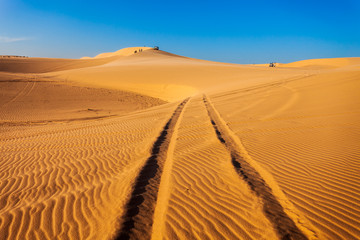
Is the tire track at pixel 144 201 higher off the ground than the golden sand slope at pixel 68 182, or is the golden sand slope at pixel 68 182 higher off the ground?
the tire track at pixel 144 201

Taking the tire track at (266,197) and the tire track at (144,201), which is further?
the tire track at (144,201)

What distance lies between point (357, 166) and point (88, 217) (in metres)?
4.96

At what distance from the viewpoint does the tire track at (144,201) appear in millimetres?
3133

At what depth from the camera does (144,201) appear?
12.5 feet

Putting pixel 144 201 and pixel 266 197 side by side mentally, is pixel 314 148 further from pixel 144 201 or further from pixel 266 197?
pixel 144 201

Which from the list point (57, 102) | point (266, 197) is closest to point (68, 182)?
point (266, 197)

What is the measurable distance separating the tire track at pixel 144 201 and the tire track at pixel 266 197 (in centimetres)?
165

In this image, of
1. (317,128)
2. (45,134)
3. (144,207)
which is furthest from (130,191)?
(45,134)

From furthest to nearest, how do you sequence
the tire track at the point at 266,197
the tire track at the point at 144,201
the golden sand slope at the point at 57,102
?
1. the golden sand slope at the point at 57,102
2. the tire track at the point at 144,201
3. the tire track at the point at 266,197

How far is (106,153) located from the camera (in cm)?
636

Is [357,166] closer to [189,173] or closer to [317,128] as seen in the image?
[317,128]

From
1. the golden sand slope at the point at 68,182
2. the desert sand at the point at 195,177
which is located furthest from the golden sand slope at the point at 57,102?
the golden sand slope at the point at 68,182

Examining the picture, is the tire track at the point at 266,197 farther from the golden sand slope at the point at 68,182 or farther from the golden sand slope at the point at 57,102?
the golden sand slope at the point at 57,102

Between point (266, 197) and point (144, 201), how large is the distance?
1963 mm
